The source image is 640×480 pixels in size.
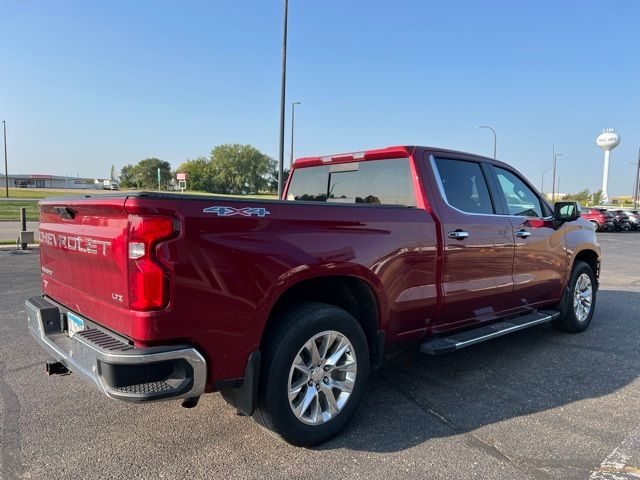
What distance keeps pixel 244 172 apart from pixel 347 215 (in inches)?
3414

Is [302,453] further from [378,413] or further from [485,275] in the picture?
[485,275]

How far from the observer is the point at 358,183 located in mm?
4531

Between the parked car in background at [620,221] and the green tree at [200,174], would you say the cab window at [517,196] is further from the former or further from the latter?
the green tree at [200,174]

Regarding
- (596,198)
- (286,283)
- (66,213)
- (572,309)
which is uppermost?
(596,198)

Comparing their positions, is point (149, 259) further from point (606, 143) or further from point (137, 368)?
point (606, 143)

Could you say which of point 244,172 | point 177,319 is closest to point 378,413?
point 177,319

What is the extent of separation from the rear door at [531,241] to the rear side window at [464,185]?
229 mm

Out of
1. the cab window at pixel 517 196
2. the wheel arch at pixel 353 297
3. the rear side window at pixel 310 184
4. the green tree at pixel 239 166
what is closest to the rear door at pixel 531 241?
the cab window at pixel 517 196

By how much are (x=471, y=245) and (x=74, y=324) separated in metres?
3.05

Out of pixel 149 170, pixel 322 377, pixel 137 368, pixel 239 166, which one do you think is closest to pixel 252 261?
pixel 137 368

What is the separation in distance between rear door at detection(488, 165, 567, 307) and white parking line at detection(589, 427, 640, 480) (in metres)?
1.75

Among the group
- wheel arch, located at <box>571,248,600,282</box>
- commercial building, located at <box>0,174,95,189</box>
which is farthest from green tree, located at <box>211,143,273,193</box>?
wheel arch, located at <box>571,248,600,282</box>

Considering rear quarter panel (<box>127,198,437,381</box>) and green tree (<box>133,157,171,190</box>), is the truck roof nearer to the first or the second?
rear quarter panel (<box>127,198,437,381</box>)

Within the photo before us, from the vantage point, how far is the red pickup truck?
2463 millimetres
